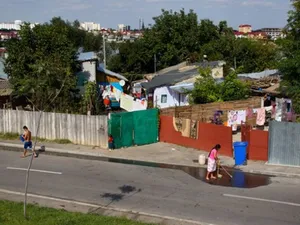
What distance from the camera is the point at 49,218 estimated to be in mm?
10766

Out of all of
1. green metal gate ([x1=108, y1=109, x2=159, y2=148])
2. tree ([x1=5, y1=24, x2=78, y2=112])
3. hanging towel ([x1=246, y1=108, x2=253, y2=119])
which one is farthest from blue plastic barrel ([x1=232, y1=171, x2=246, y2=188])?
tree ([x1=5, y1=24, x2=78, y2=112])

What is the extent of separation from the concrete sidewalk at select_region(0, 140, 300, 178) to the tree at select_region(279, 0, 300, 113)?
824 cm

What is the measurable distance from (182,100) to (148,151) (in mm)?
12421

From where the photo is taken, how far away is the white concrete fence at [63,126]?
69.4ft

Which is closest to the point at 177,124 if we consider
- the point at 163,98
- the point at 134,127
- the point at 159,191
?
the point at 134,127

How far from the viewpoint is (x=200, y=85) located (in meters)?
28.0

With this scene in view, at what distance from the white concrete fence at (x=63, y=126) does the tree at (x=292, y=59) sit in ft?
36.5

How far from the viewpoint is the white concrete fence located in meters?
21.2

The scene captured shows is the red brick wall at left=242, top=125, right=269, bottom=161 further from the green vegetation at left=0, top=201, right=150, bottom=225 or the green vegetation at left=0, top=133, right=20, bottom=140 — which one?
the green vegetation at left=0, top=133, right=20, bottom=140

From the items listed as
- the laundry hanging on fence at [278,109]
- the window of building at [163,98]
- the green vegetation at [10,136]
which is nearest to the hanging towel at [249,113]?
the laundry hanging on fence at [278,109]

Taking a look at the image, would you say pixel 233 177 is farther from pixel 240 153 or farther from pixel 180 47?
pixel 180 47

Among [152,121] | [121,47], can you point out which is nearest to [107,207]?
[152,121]

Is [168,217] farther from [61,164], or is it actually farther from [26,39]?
[26,39]

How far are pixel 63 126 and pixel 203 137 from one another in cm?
722
